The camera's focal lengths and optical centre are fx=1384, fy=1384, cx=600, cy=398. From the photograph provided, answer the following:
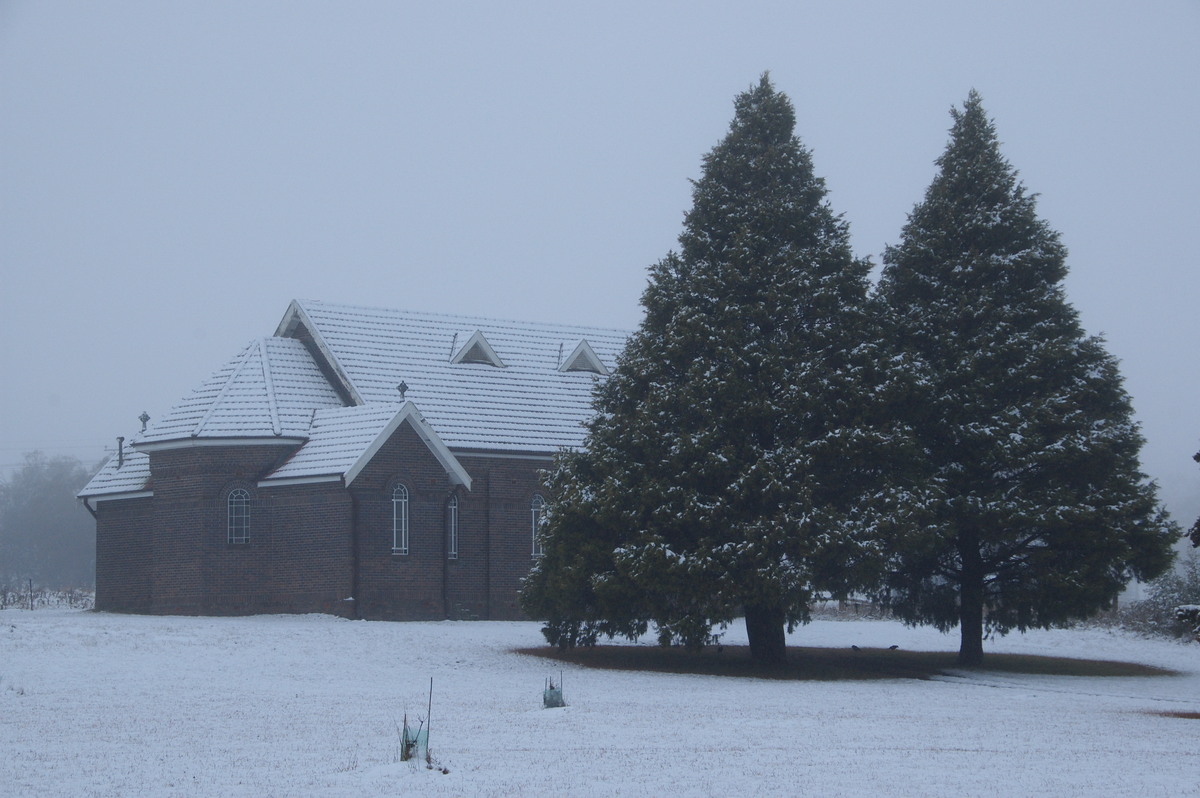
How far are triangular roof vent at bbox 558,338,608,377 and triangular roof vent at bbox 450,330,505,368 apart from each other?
2780 mm

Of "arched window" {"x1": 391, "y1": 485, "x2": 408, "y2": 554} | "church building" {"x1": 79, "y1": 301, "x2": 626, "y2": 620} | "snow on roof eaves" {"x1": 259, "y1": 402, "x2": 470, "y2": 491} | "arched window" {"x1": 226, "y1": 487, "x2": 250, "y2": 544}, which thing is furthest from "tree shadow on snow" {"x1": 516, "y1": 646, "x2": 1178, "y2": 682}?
"arched window" {"x1": 226, "y1": 487, "x2": 250, "y2": 544}

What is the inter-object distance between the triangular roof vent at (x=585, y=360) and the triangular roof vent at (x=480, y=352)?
2780mm

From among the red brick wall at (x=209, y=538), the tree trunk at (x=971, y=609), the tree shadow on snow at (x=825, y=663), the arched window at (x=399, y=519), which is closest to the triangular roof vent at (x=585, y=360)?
the arched window at (x=399, y=519)

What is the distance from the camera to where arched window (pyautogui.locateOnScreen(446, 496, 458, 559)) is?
4091cm

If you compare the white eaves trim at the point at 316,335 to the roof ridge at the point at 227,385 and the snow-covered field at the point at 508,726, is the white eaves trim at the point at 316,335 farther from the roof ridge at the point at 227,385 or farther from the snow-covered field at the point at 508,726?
the snow-covered field at the point at 508,726

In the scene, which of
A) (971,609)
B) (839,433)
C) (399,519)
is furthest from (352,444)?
(971,609)

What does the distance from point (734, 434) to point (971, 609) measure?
7.54 metres

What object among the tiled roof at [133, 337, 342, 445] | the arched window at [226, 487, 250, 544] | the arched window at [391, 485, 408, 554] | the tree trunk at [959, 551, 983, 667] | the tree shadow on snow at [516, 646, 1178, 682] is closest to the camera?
the tree shadow on snow at [516, 646, 1178, 682]

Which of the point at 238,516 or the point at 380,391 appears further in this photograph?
the point at 380,391

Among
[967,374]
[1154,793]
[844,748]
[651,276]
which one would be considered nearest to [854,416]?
[967,374]

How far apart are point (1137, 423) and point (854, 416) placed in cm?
723

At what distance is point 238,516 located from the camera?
3922 cm

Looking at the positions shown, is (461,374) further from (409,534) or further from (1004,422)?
(1004,422)

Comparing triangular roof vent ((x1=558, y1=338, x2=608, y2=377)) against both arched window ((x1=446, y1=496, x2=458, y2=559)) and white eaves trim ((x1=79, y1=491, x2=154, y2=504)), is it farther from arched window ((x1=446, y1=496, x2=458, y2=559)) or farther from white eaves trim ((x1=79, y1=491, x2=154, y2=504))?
white eaves trim ((x1=79, y1=491, x2=154, y2=504))
